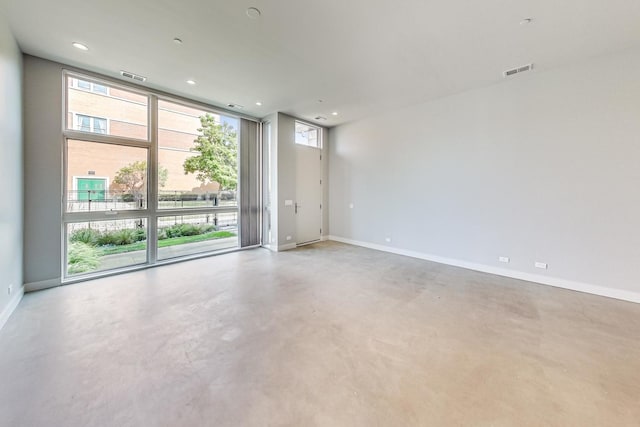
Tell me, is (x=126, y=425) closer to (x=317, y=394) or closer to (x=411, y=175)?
(x=317, y=394)

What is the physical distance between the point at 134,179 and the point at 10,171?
162 centimetres

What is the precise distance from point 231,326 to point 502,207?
4.78 meters

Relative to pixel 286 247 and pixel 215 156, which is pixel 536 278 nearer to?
pixel 286 247

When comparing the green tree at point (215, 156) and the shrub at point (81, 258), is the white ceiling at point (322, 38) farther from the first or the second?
Result: the shrub at point (81, 258)

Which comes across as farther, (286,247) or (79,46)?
(286,247)

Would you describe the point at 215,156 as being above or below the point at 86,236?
above

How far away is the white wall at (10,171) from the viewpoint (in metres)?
2.67

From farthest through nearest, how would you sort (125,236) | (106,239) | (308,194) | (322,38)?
(308,194), (125,236), (106,239), (322,38)

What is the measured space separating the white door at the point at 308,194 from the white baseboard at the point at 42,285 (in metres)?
4.57

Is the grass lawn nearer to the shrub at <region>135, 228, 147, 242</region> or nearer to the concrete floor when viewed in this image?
the shrub at <region>135, 228, 147, 242</region>

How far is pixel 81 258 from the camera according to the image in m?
4.05

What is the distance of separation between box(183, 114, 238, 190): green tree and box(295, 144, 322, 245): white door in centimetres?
170

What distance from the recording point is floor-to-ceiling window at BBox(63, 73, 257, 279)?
3.96 meters

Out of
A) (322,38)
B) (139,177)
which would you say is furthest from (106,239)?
(322,38)
